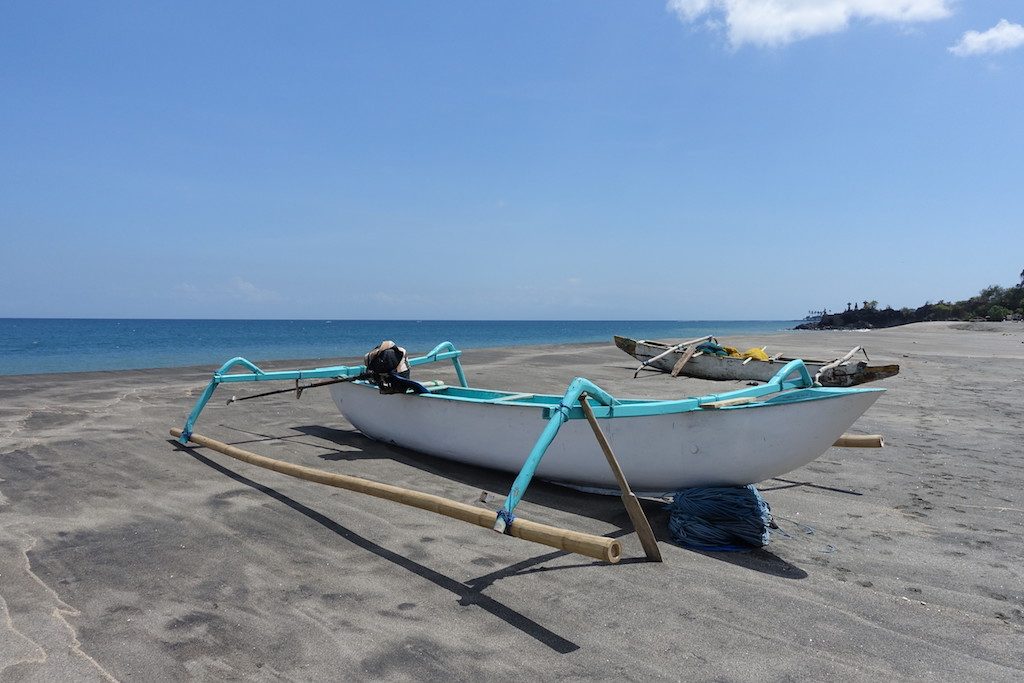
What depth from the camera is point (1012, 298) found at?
5653 centimetres

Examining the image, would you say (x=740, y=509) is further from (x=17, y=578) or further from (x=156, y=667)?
(x=17, y=578)

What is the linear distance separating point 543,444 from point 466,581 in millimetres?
931

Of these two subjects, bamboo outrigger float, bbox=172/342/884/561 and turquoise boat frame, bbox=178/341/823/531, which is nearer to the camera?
turquoise boat frame, bbox=178/341/823/531

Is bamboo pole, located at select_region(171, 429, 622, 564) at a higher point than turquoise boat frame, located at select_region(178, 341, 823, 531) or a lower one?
lower

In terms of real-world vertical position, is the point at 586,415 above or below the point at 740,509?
above

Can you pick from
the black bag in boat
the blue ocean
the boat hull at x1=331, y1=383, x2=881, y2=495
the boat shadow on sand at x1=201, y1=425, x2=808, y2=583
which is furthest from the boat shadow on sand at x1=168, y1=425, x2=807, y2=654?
the blue ocean

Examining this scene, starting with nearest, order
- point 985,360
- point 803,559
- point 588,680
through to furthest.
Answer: point 588,680 → point 803,559 → point 985,360

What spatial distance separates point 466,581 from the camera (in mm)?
3609

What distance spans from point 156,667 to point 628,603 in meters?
2.33

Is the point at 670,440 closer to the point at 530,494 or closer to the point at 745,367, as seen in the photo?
the point at 530,494

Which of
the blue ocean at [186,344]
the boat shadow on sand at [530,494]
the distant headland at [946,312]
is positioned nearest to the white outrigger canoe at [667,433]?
the boat shadow on sand at [530,494]

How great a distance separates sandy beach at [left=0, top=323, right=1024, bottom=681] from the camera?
281 cm

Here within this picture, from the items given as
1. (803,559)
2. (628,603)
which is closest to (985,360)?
Result: (803,559)

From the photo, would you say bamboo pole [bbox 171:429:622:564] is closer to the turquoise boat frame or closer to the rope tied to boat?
the rope tied to boat
